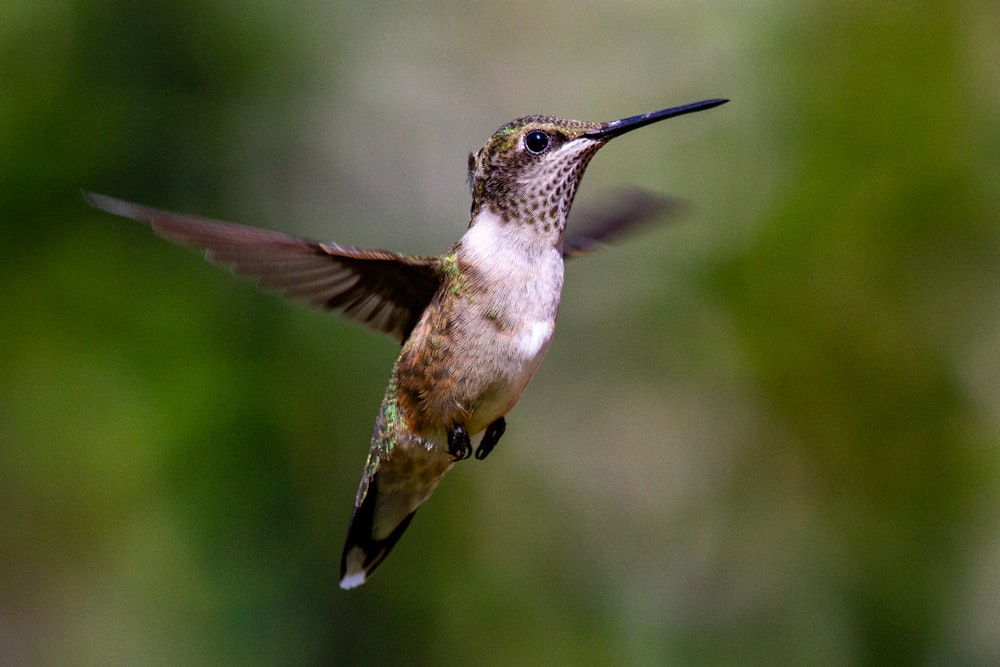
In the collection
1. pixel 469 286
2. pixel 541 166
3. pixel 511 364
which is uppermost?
pixel 541 166

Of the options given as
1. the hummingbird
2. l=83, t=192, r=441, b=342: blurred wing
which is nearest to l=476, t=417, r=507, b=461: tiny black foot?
the hummingbird

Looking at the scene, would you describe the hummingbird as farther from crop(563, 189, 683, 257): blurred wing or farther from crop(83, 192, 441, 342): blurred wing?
crop(563, 189, 683, 257): blurred wing

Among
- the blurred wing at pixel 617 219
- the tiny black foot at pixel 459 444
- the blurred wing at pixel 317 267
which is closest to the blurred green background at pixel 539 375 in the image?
the blurred wing at pixel 617 219

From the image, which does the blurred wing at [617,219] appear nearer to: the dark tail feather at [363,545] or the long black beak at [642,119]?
the long black beak at [642,119]

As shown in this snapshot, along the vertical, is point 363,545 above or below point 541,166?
below

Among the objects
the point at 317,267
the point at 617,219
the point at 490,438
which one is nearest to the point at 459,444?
the point at 490,438

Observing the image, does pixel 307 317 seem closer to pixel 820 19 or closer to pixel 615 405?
pixel 615 405

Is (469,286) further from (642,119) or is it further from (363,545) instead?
(363,545)
